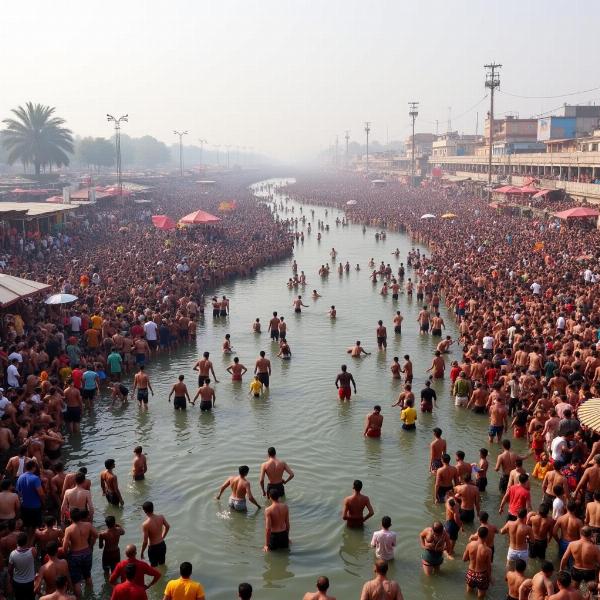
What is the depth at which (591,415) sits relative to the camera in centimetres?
952

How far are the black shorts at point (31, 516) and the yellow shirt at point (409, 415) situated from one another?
23.0 ft

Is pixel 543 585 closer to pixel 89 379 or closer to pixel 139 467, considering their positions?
pixel 139 467

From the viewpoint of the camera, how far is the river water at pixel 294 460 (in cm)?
869

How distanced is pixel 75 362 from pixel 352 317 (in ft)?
36.8

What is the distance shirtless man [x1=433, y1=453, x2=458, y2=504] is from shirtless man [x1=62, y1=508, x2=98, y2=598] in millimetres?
5048

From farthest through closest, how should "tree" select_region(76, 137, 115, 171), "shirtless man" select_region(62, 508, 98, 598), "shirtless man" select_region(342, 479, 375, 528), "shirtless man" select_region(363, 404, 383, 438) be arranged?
1. "tree" select_region(76, 137, 115, 171)
2. "shirtless man" select_region(363, 404, 383, 438)
3. "shirtless man" select_region(342, 479, 375, 528)
4. "shirtless man" select_region(62, 508, 98, 598)

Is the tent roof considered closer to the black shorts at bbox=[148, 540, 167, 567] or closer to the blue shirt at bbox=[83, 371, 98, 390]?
the blue shirt at bbox=[83, 371, 98, 390]

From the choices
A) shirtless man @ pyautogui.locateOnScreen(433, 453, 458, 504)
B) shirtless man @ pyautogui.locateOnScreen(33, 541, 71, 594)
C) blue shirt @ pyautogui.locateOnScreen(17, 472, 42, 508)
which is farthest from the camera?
shirtless man @ pyautogui.locateOnScreen(433, 453, 458, 504)

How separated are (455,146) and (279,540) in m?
88.5

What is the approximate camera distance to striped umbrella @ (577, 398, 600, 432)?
361 inches

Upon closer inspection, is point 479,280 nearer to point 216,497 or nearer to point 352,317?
point 352,317

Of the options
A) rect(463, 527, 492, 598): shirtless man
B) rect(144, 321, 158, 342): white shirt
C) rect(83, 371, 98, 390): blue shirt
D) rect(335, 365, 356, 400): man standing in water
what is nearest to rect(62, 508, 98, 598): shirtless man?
Answer: rect(463, 527, 492, 598): shirtless man

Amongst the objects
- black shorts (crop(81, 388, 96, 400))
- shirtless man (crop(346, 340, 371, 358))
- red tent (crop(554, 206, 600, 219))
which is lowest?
shirtless man (crop(346, 340, 371, 358))

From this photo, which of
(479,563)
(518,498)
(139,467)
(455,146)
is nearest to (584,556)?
(479,563)
